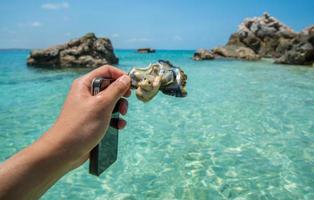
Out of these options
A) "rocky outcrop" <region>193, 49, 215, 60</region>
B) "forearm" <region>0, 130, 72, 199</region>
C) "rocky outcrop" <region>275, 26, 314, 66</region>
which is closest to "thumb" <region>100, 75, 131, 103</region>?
"forearm" <region>0, 130, 72, 199</region>

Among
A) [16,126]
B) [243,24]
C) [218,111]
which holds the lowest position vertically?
[16,126]

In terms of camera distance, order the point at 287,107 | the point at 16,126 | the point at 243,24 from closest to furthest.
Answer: the point at 16,126 < the point at 287,107 < the point at 243,24

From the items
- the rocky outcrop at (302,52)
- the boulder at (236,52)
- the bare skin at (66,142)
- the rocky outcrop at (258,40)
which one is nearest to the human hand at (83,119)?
the bare skin at (66,142)

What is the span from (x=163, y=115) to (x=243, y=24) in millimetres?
46900

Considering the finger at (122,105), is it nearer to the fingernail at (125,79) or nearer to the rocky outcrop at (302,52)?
the fingernail at (125,79)

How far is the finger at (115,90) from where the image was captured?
1.62m

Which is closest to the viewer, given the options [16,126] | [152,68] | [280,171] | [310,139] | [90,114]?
[90,114]

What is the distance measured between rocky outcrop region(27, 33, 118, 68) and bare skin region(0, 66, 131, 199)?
1064 inches

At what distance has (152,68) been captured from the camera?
6.72ft

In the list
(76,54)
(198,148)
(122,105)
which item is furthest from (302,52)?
(122,105)

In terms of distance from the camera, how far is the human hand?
1466mm

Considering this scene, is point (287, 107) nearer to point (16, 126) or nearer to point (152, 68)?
point (16, 126)

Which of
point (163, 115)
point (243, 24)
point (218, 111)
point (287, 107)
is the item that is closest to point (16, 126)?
point (163, 115)

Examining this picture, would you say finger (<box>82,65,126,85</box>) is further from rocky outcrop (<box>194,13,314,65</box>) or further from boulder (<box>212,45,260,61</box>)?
rocky outcrop (<box>194,13,314,65</box>)
